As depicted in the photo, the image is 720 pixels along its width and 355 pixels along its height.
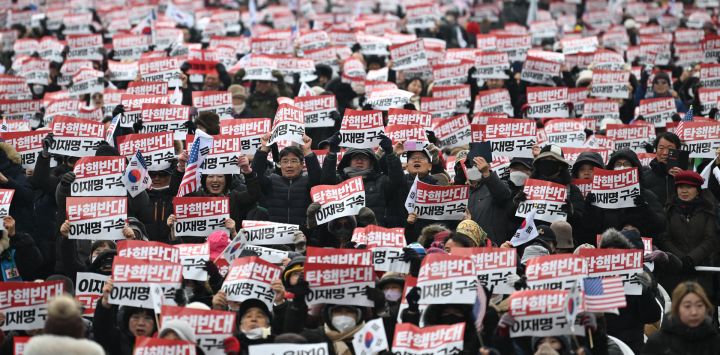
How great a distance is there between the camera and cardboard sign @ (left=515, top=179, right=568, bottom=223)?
13.5 meters

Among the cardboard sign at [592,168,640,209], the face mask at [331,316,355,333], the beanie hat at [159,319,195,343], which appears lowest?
the face mask at [331,316,355,333]

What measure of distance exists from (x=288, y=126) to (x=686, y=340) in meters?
6.22

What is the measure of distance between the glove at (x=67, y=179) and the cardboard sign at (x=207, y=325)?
12.2ft

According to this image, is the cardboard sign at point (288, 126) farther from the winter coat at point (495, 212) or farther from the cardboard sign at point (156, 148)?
the winter coat at point (495, 212)

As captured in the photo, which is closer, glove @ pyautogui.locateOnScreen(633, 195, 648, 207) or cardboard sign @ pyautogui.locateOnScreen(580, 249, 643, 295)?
cardboard sign @ pyautogui.locateOnScreen(580, 249, 643, 295)

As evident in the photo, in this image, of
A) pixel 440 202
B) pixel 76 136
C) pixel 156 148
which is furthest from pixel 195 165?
pixel 440 202

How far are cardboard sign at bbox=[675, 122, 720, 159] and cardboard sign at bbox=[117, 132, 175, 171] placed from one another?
17.8 feet

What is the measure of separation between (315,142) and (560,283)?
751 cm

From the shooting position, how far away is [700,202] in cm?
1370

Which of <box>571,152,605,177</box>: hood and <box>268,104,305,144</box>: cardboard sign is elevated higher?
<box>268,104,305,144</box>: cardboard sign

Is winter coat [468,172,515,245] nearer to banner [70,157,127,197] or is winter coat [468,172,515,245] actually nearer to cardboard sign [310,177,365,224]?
cardboard sign [310,177,365,224]

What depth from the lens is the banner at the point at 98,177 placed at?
1379cm

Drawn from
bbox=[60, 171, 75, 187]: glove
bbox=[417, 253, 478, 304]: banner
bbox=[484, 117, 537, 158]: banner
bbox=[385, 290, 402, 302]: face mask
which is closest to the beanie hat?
bbox=[417, 253, 478, 304]: banner

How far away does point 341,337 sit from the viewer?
10922mm
